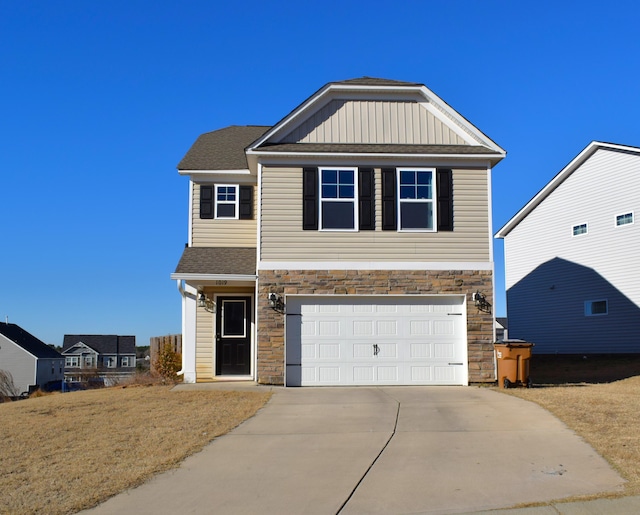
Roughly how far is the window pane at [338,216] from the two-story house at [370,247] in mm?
24

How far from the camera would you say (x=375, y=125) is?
17.5 meters

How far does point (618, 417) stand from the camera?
11.3m

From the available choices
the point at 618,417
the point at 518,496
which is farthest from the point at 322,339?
Answer: the point at 518,496

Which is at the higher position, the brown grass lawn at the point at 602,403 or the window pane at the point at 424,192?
the window pane at the point at 424,192

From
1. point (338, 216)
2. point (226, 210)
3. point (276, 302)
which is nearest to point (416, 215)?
point (338, 216)

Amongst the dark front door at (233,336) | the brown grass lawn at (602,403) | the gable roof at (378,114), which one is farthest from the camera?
the dark front door at (233,336)

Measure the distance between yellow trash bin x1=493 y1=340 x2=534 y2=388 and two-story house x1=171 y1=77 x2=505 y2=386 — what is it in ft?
2.15

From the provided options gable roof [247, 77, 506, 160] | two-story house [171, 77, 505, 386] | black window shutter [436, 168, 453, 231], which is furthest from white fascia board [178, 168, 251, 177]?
black window shutter [436, 168, 453, 231]

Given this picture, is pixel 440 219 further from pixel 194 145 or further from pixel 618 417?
pixel 194 145

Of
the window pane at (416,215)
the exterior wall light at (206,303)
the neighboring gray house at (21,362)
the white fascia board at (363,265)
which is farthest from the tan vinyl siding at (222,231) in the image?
the neighboring gray house at (21,362)

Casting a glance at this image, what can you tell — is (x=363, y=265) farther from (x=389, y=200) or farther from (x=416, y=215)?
(x=416, y=215)

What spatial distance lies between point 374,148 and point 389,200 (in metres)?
1.33

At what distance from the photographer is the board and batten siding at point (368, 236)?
54.9 ft

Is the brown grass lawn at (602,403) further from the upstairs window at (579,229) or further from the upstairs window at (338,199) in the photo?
the upstairs window at (579,229)
